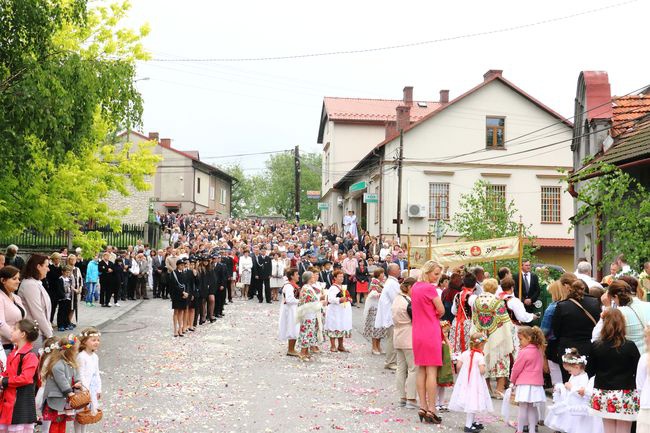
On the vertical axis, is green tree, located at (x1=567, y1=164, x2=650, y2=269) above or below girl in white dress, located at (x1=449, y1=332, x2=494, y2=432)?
above

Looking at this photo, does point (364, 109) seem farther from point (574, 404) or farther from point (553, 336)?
point (574, 404)

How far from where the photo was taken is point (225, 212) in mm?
79562

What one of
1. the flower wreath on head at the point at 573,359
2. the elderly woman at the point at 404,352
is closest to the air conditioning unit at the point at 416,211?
the elderly woman at the point at 404,352

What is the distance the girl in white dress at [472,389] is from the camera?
833 cm

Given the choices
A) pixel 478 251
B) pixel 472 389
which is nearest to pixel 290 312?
pixel 478 251

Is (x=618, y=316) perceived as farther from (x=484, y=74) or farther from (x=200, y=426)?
(x=484, y=74)

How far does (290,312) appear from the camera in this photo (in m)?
14.4

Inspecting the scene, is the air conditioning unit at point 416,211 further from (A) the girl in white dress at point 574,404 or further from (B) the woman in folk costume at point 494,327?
(A) the girl in white dress at point 574,404

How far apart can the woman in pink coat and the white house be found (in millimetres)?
29079

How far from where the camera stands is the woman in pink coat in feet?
29.0

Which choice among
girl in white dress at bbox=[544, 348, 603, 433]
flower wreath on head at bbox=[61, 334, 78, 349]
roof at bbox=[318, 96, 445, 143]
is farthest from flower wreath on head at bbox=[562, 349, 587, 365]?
roof at bbox=[318, 96, 445, 143]

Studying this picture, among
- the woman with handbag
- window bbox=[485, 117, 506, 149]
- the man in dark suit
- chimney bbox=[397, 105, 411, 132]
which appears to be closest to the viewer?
the man in dark suit

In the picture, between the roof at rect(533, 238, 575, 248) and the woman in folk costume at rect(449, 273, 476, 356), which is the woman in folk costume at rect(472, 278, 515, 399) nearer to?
the woman in folk costume at rect(449, 273, 476, 356)

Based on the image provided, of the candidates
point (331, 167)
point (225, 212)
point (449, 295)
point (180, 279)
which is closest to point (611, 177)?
point (449, 295)
